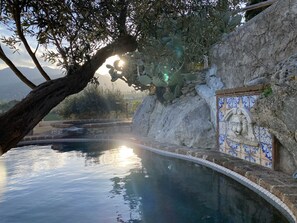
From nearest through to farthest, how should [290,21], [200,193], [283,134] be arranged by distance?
[283,134] < [200,193] < [290,21]

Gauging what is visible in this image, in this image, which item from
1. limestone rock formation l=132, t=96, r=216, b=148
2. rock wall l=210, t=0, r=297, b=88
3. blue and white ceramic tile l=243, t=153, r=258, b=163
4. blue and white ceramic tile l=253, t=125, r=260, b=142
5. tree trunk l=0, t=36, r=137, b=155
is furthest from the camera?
limestone rock formation l=132, t=96, r=216, b=148

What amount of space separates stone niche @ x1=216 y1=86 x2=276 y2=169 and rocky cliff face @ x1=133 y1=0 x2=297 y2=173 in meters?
0.54

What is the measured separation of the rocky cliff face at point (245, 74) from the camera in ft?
26.3

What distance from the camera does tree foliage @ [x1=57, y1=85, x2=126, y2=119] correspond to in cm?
2583

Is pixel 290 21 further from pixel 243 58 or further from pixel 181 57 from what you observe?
pixel 181 57

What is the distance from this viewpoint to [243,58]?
1338 centimetres

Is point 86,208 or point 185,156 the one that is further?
point 185,156

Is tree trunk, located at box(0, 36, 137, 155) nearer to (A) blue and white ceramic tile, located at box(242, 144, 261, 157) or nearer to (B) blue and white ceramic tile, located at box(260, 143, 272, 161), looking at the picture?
(B) blue and white ceramic tile, located at box(260, 143, 272, 161)

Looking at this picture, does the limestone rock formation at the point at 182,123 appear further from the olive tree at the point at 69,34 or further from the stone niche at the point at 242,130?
the olive tree at the point at 69,34

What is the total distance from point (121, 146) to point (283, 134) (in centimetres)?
1095

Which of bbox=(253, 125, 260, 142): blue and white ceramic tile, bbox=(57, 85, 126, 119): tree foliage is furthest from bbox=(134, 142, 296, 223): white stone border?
bbox=(57, 85, 126, 119): tree foliage

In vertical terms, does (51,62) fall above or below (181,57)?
below

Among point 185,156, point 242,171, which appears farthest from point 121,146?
point 242,171

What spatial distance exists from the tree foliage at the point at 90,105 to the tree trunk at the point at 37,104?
21.7m
